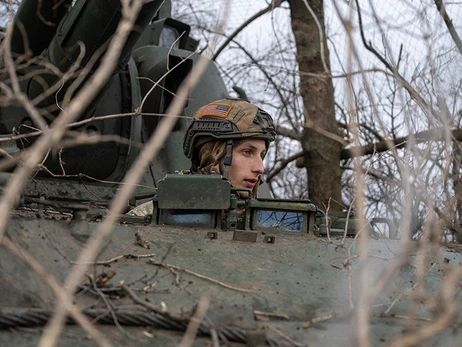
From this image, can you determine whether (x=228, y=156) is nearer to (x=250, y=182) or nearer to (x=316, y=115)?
(x=250, y=182)

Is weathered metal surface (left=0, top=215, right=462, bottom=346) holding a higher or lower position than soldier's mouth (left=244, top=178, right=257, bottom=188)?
lower

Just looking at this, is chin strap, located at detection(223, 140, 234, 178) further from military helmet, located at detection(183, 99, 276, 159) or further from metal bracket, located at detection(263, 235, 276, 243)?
metal bracket, located at detection(263, 235, 276, 243)

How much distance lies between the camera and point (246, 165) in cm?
419

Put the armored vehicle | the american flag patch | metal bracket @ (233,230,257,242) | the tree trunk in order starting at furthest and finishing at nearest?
the tree trunk → the american flag patch → metal bracket @ (233,230,257,242) → the armored vehicle

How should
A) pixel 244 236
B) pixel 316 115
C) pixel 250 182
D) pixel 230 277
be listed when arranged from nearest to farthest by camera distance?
pixel 230 277, pixel 244 236, pixel 250 182, pixel 316 115

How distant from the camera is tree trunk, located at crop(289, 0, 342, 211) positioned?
8.09m

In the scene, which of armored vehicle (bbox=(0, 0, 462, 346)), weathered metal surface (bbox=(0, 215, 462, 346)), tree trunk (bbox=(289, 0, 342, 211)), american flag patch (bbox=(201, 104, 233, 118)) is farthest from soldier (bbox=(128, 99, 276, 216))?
tree trunk (bbox=(289, 0, 342, 211))

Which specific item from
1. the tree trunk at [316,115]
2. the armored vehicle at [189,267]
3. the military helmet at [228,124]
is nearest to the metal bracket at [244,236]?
the armored vehicle at [189,267]

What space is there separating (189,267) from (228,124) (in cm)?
161

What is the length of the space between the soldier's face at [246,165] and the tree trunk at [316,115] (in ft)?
Answer: 12.6

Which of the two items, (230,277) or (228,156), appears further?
(228,156)

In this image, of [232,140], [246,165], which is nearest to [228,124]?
[232,140]

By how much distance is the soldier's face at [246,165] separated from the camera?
4160 millimetres

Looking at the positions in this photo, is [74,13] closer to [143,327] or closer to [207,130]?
[207,130]
